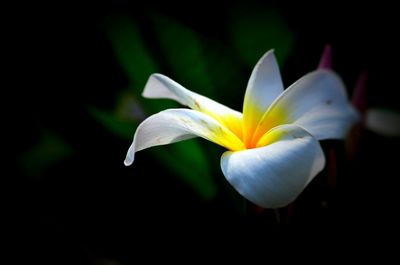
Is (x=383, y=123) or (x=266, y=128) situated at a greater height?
(x=266, y=128)

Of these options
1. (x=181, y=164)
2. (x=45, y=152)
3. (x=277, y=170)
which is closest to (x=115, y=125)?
(x=181, y=164)

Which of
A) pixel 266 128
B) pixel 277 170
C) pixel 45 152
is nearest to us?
pixel 277 170

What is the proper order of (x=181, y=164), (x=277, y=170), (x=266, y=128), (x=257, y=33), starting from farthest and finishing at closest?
1. (x=257, y=33)
2. (x=181, y=164)
3. (x=266, y=128)
4. (x=277, y=170)

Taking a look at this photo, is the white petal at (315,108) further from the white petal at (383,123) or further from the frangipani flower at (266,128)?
the white petal at (383,123)

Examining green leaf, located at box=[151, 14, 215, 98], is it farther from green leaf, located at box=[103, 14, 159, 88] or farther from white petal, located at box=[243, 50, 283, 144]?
white petal, located at box=[243, 50, 283, 144]

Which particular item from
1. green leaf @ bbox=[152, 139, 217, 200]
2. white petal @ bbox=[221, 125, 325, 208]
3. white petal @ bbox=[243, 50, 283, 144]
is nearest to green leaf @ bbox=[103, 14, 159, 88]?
green leaf @ bbox=[152, 139, 217, 200]

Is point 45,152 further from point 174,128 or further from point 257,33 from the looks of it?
point 174,128

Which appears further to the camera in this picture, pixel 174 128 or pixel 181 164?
pixel 181 164
